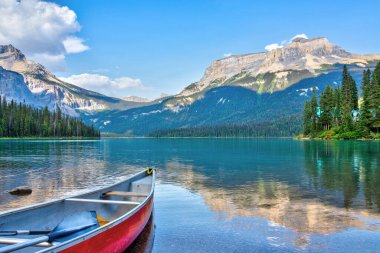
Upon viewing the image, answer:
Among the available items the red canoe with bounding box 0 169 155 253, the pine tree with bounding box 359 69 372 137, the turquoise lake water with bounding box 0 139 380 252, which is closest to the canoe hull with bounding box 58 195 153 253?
the red canoe with bounding box 0 169 155 253

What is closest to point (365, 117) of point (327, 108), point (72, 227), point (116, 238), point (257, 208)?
point (327, 108)

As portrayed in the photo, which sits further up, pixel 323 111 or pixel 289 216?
pixel 323 111

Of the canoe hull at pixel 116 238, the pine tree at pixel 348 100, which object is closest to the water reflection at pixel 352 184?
the canoe hull at pixel 116 238

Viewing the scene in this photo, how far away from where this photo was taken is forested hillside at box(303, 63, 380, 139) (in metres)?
120

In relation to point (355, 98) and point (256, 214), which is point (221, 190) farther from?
point (355, 98)

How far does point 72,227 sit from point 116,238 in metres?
1.67

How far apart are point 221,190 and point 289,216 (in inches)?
397

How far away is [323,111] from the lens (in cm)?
15412

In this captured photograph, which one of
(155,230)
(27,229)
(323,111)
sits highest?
(323,111)

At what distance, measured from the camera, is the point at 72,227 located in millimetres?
12344

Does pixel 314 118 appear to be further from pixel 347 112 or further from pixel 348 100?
pixel 347 112

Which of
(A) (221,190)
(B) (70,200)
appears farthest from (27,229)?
(A) (221,190)

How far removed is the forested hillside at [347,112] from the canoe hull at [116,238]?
122919 mm

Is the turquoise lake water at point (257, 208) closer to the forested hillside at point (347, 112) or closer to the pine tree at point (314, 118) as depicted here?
the forested hillside at point (347, 112)
